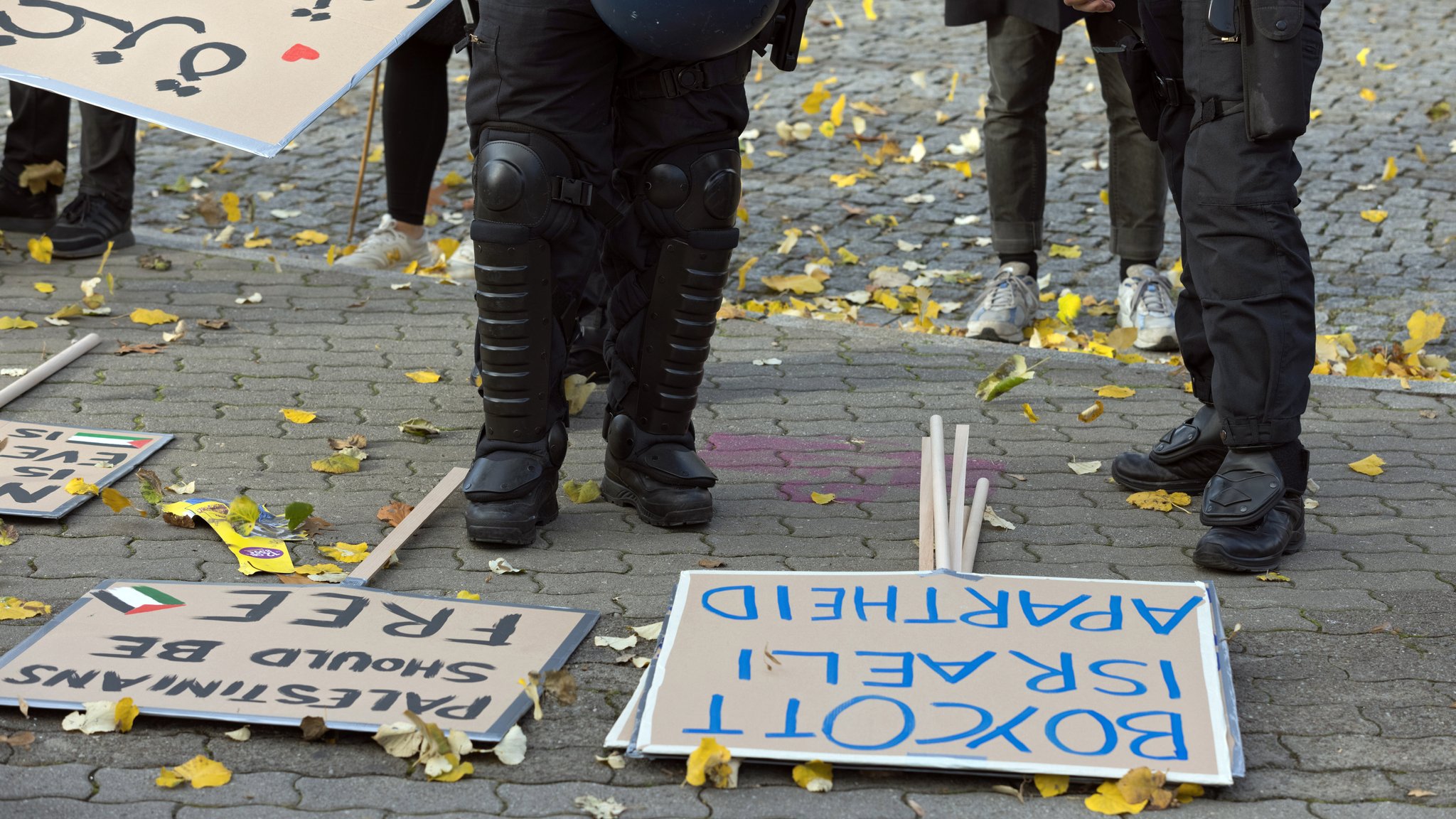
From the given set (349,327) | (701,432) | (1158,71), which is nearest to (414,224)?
(349,327)

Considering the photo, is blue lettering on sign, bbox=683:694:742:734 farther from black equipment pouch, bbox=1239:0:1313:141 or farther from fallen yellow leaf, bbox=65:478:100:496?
fallen yellow leaf, bbox=65:478:100:496

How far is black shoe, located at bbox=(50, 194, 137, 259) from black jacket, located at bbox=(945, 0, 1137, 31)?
308 cm

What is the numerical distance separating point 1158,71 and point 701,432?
151 centimetres

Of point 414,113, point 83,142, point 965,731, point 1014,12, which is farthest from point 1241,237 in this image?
point 83,142

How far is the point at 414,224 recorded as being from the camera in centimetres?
557

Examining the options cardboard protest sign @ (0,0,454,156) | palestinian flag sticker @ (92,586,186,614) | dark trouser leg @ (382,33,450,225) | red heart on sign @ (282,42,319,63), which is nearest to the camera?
palestinian flag sticker @ (92,586,186,614)

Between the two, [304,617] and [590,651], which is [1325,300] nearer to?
[590,651]

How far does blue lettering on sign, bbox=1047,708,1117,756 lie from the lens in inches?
92.4

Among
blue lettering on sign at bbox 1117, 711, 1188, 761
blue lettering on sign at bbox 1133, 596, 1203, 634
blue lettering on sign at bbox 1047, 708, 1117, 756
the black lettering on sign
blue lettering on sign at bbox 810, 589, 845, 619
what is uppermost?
the black lettering on sign

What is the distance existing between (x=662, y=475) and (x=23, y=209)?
3.38 m

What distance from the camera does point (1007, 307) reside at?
16.4 feet

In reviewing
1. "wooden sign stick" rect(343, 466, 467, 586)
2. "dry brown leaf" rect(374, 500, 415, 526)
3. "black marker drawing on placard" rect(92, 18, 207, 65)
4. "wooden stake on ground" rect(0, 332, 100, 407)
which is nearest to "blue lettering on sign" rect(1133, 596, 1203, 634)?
"wooden sign stick" rect(343, 466, 467, 586)

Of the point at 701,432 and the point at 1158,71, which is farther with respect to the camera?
the point at 701,432

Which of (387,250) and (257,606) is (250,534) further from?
(387,250)
